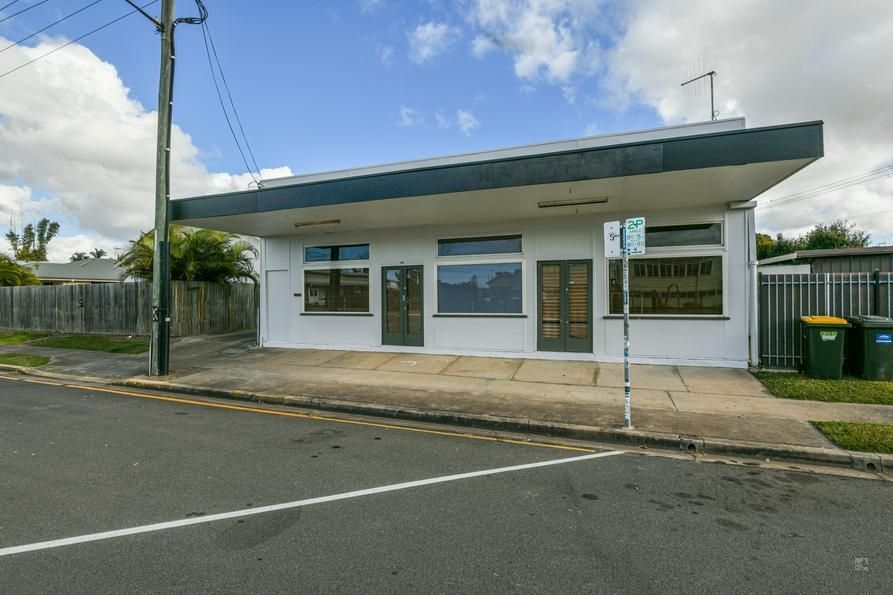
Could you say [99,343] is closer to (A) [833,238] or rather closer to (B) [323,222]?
(B) [323,222]

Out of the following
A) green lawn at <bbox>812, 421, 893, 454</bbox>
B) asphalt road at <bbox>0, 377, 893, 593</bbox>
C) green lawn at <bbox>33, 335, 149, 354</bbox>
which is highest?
green lawn at <bbox>33, 335, 149, 354</bbox>

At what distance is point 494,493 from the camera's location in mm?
4227

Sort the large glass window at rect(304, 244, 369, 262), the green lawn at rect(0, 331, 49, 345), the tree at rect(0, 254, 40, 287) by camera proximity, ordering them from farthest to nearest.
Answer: the tree at rect(0, 254, 40, 287) → the green lawn at rect(0, 331, 49, 345) → the large glass window at rect(304, 244, 369, 262)

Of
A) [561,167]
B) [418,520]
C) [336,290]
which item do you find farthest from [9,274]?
[418,520]

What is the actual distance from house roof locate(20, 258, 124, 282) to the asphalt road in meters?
36.8

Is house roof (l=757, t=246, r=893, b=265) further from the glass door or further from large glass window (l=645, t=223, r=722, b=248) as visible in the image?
the glass door

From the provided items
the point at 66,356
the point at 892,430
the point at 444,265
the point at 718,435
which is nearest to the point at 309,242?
the point at 444,265

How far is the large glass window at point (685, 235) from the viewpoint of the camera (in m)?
9.91

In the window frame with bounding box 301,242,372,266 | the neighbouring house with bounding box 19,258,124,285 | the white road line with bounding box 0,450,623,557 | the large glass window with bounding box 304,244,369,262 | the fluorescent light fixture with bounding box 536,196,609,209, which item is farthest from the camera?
the neighbouring house with bounding box 19,258,124,285

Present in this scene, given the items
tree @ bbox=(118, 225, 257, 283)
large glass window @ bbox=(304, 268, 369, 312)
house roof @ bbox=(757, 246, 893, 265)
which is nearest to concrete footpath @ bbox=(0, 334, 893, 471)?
large glass window @ bbox=(304, 268, 369, 312)

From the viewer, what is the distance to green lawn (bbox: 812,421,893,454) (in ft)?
16.8

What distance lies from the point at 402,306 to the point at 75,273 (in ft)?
124

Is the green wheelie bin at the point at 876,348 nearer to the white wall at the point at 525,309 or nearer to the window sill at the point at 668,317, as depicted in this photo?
the white wall at the point at 525,309

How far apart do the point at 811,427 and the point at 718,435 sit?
1382 mm
